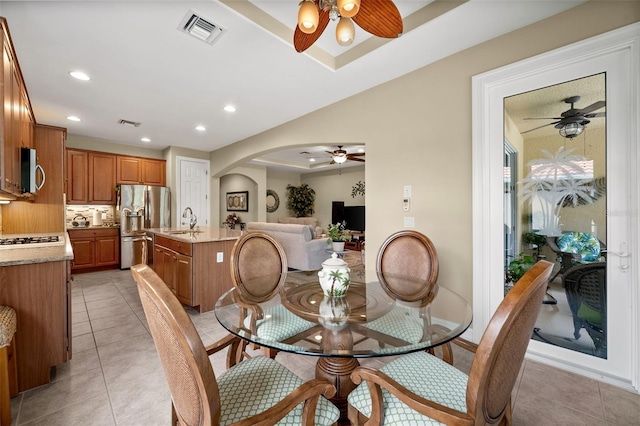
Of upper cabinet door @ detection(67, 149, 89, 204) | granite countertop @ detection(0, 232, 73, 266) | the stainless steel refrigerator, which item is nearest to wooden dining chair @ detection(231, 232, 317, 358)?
granite countertop @ detection(0, 232, 73, 266)

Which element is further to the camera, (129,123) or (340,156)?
(340,156)

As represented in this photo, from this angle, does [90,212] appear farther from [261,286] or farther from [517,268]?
[517,268]

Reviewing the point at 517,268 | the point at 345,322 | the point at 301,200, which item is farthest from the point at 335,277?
the point at 301,200

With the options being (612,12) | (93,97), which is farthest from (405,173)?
(93,97)

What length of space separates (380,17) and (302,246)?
419 cm

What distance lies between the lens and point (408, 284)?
201 centimetres

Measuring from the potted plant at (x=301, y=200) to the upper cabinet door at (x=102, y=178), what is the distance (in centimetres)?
515

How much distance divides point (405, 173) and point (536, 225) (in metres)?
1.21

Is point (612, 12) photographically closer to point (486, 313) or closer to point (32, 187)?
point (486, 313)

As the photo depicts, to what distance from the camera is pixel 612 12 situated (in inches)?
73.0

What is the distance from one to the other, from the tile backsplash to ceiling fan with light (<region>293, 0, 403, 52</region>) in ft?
19.9


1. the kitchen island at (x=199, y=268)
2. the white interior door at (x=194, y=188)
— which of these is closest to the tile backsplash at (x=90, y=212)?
the white interior door at (x=194, y=188)

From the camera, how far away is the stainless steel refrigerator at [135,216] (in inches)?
213

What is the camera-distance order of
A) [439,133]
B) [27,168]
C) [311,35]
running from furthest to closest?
[439,133], [27,168], [311,35]
